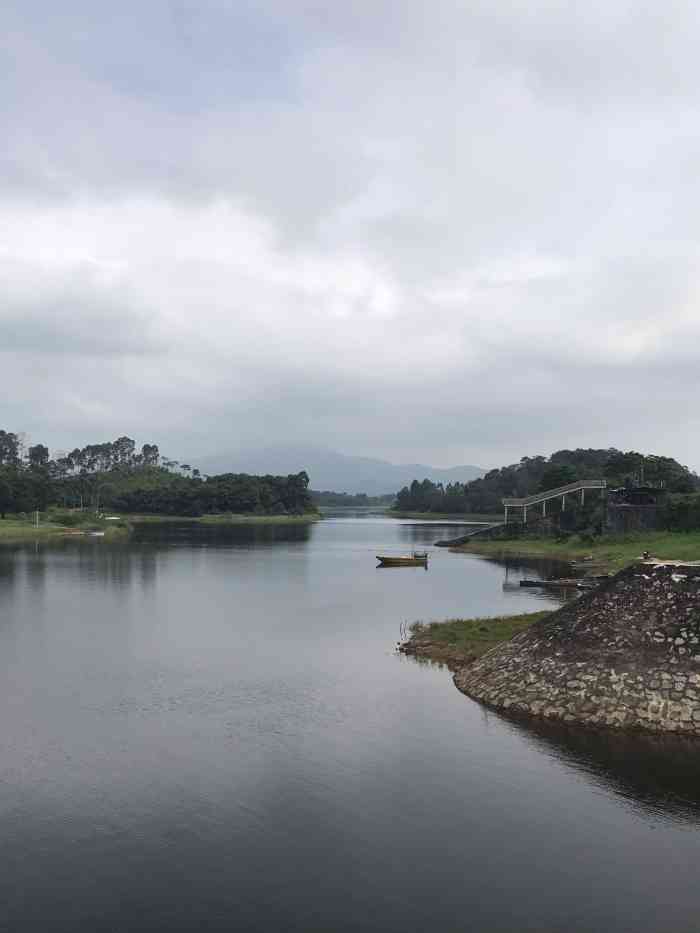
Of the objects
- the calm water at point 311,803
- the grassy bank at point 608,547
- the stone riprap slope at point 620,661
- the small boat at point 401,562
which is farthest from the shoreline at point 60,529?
the stone riprap slope at point 620,661

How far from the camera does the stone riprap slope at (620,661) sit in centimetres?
2294

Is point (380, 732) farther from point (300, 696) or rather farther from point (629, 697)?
point (629, 697)

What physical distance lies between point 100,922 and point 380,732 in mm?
11582

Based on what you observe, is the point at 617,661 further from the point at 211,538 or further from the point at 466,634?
the point at 211,538

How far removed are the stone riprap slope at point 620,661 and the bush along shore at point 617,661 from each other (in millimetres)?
30

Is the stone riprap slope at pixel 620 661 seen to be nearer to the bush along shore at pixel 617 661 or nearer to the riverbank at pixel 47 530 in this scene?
the bush along shore at pixel 617 661

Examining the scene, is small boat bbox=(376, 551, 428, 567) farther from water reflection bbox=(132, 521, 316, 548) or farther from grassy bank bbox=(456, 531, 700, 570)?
water reflection bbox=(132, 521, 316, 548)

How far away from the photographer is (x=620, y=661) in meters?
24.1

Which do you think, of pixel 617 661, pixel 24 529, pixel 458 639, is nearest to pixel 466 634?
pixel 458 639

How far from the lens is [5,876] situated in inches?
575

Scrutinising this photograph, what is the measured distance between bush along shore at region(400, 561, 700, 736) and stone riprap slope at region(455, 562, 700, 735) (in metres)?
0.03

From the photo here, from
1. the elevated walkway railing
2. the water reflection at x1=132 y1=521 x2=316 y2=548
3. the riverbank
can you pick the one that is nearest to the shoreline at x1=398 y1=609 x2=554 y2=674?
the elevated walkway railing

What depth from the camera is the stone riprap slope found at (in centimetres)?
2294

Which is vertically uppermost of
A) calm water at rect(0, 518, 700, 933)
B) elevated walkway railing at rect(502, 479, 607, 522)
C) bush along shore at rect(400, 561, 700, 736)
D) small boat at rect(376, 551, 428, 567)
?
elevated walkway railing at rect(502, 479, 607, 522)
